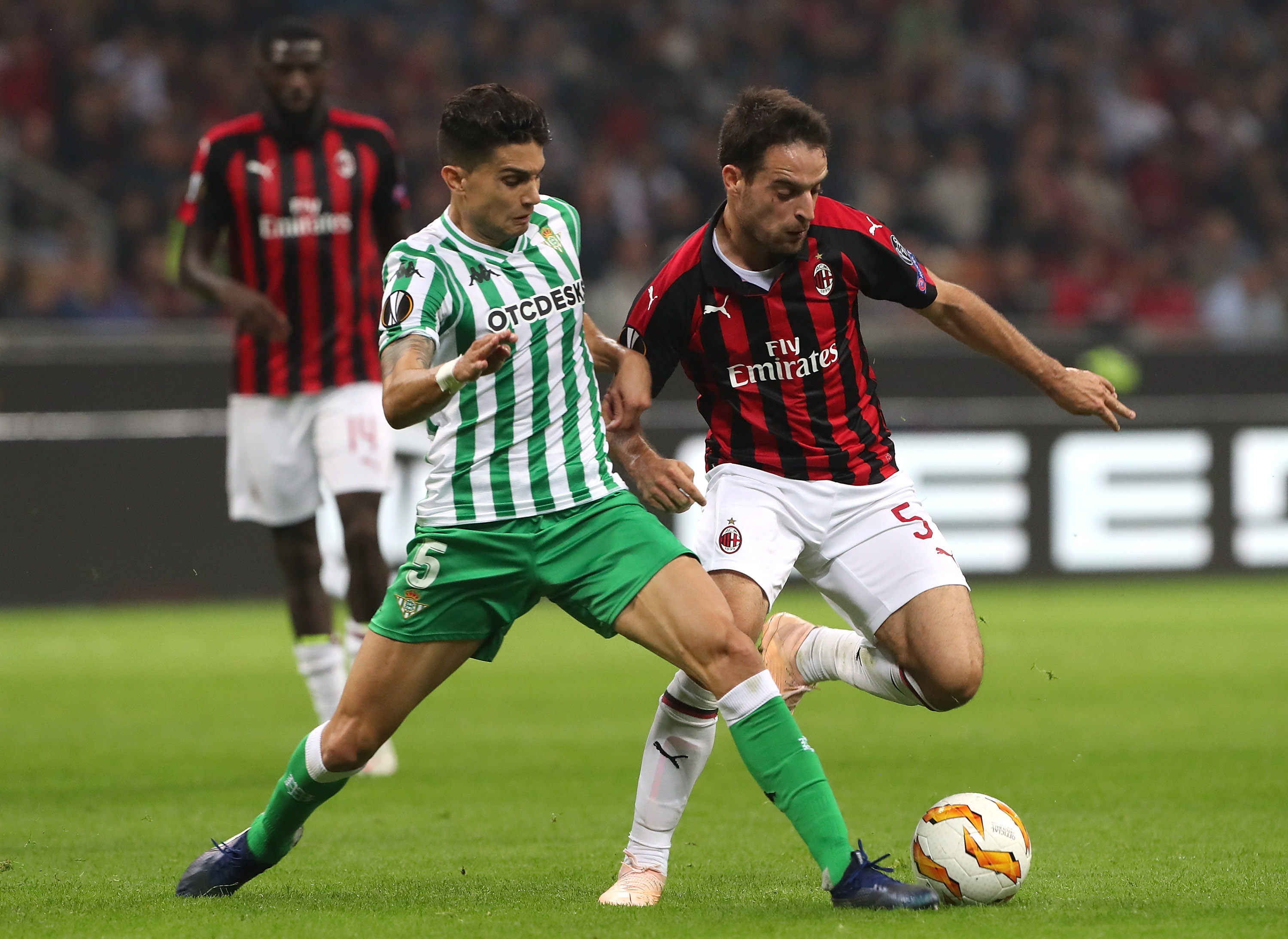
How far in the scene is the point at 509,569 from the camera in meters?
4.52

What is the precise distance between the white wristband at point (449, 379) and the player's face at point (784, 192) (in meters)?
1.17

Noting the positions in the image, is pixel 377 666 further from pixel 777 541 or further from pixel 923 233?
pixel 923 233

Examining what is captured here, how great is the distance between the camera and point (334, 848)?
17.8ft

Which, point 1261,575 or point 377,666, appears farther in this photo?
point 1261,575

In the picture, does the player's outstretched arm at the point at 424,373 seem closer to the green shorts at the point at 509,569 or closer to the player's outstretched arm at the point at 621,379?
the green shorts at the point at 509,569

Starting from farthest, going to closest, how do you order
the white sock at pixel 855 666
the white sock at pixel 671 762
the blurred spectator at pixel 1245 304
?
the blurred spectator at pixel 1245 304, the white sock at pixel 855 666, the white sock at pixel 671 762

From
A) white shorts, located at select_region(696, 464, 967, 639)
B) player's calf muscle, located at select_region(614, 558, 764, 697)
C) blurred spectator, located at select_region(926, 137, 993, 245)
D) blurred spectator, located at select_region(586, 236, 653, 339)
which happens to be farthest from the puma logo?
blurred spectator, located at select_region(926, 137, 993, 245)

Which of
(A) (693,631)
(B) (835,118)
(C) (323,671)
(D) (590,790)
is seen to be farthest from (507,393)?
(B) (835,118)

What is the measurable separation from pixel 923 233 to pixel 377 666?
37.6 feet

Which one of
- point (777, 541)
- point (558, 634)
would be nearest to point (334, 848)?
point (777, 541)

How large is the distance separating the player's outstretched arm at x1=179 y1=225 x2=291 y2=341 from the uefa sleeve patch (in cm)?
267

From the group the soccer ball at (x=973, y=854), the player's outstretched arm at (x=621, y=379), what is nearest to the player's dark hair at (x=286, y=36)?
the player's outstretched arm at (x=621, y=379)

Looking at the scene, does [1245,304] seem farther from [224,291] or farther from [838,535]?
[838,535]

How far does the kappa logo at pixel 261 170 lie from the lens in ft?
23.8
